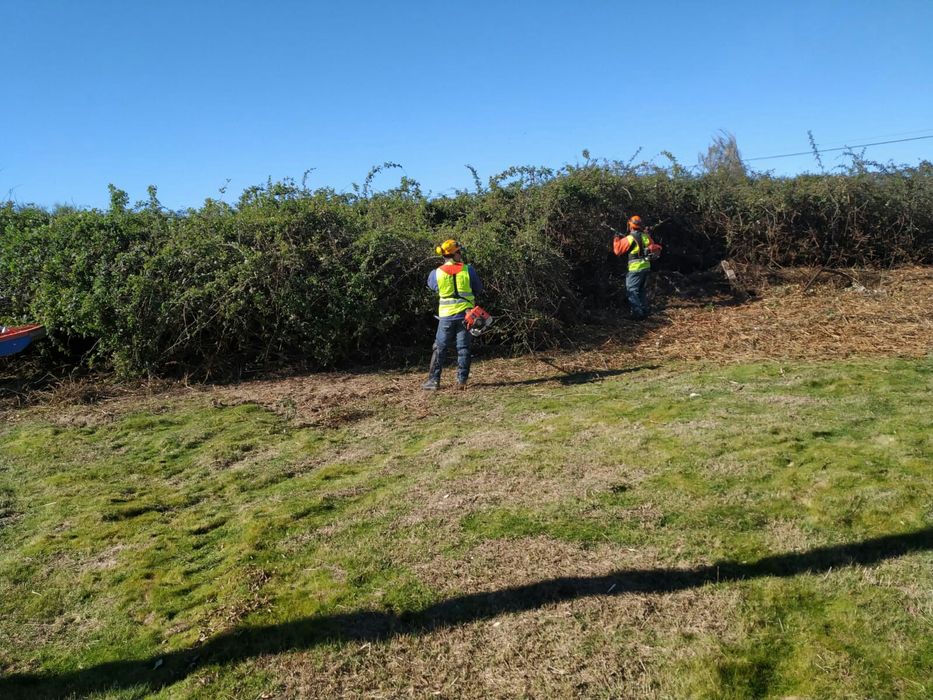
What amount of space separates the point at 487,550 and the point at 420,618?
0.75 m

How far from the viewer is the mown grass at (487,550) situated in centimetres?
334

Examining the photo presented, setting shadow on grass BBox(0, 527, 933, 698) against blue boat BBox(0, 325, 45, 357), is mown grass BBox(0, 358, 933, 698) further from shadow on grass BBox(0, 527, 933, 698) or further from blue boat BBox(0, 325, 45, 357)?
blue boat BBox(0, 325, 45, 357)

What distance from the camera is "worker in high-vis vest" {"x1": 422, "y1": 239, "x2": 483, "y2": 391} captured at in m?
8.77

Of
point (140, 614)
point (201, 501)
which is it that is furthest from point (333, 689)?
point (201, 501)

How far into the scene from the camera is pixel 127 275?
375 inches

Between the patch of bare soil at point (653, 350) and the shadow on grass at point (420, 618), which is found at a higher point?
the patch of bare soil at point (653, 350)

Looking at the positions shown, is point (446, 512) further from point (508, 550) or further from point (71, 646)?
point (71, 646)

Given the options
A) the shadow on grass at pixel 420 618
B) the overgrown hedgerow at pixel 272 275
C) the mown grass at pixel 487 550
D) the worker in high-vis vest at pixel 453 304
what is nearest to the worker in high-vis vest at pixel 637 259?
the overgrown hedgerow at pixel 272 275

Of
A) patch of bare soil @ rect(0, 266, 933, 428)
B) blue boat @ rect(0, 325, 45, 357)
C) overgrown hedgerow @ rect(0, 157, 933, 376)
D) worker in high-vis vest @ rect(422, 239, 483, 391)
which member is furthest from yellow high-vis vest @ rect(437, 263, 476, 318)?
blue boat @ rect(0, 325, 45, 357)

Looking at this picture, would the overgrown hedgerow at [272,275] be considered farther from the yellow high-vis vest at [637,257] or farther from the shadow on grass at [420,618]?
the shadow on grass at [420,618]

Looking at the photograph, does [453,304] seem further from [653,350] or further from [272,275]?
[653,350]

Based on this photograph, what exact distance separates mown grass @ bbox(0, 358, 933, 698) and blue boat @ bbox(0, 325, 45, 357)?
7.44ft

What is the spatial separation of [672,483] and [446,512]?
160 cm

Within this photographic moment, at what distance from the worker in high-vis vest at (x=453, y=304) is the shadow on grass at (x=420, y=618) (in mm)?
5014
